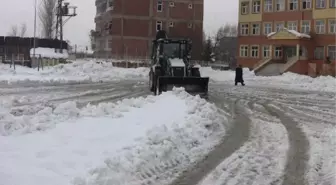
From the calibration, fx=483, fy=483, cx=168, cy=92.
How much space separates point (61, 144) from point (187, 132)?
3.18 meters

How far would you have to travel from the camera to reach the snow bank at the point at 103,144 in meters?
7.12

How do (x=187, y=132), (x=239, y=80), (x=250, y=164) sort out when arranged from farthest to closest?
(x=239, y=80), (x=187, y=132), (x=250, y=164)

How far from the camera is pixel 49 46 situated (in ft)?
250

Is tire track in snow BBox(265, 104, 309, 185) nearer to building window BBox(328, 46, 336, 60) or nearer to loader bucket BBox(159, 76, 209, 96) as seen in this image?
loader bucket BBox(159, 76, 209, 96)

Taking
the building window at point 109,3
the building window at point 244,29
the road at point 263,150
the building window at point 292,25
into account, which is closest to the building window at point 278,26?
the building window at point 292,25

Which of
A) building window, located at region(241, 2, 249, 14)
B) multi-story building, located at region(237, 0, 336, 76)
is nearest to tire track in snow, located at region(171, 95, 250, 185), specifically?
multi-story building, located at region(237, 0, 336, 76)

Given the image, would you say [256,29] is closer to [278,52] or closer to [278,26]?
[278,26]

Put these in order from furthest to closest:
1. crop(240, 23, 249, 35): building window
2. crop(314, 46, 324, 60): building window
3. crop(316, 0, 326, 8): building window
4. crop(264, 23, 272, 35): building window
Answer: crop(240, 23, 249, 35): building window < crop(264, 23, 272, 35): building window < crop(314, 46, 324, 60): building window < crop(316, 0, 326, 8): building window

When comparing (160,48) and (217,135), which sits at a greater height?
(160,48)

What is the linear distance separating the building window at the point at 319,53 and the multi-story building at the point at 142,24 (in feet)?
73.4

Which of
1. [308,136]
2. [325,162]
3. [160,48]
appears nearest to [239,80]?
[160,48]

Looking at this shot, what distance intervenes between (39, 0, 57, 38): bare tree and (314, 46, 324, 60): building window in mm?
43829

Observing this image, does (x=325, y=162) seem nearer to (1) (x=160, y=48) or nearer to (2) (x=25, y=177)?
(2) (x=25, y=177)

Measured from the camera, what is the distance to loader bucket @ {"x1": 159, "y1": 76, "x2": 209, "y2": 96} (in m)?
22.4
